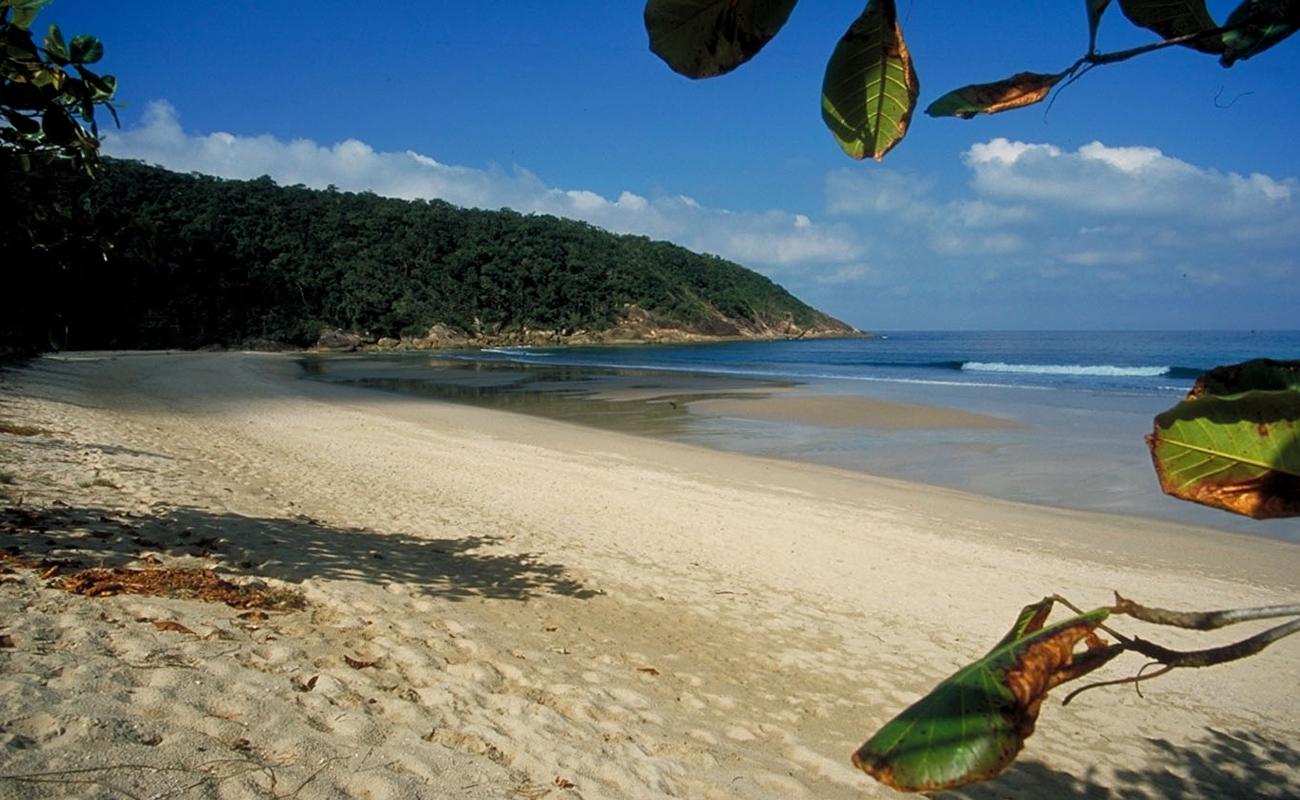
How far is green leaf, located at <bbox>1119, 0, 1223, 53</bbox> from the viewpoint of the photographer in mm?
969

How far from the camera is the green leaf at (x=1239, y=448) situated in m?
0.71

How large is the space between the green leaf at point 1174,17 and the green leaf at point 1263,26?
0.08 ft

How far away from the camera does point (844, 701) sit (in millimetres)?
4191

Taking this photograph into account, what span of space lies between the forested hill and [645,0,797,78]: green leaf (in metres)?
42.4

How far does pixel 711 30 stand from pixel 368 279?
75390mm

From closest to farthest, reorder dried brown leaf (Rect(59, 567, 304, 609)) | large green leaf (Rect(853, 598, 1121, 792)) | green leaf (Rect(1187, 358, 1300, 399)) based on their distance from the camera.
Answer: large green leaf (Rect(853, 598, 1121, 792))
green leaf (Rect(1187, 358, 1300, 399))
dried brown leaf (Rect(59, 567, 304, 609))

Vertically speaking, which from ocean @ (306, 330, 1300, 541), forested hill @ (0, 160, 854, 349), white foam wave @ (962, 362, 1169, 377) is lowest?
ocean @ (306, 330, 1300, 541)

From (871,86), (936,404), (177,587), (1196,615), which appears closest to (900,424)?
(936,404)

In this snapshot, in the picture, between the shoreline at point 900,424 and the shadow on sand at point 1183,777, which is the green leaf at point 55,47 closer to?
the shadow on sand at point 1183,777

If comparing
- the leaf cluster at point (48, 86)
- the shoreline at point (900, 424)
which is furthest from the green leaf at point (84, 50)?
the shoreline at point (900, 424)

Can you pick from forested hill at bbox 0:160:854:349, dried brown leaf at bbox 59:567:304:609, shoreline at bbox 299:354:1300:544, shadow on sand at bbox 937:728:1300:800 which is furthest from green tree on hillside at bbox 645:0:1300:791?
forested hill at bbox 0:160:854:349

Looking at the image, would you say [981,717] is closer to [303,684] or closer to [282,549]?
[303,684]

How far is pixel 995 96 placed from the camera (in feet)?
2.84

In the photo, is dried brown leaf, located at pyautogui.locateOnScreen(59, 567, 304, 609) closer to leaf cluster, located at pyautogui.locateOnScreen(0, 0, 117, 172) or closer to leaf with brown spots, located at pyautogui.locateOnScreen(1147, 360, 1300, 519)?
leaf cluster, located at pyautogui.locateOnScreen(0, 0, 117, 172)
